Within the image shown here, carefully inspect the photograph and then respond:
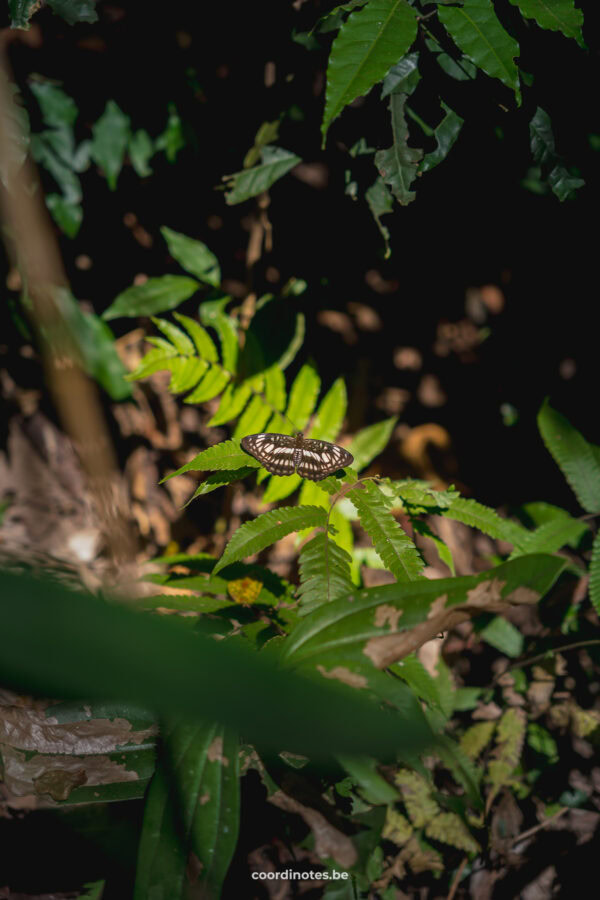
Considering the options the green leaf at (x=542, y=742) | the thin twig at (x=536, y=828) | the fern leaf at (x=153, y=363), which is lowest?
the thin twig at (x=536, y=828)

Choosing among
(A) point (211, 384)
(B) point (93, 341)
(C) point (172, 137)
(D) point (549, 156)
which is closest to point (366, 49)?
(D) point (549, 156)

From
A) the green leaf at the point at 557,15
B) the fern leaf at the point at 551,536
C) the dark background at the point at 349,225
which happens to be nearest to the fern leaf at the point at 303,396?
the dark background at the point at 349,225

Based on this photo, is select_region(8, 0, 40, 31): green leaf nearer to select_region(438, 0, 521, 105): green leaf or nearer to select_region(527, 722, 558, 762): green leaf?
select_region(438, 0, 521, 105): green leaf

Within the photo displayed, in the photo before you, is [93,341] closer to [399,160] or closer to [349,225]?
[349,225]

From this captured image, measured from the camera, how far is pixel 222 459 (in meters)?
1.21

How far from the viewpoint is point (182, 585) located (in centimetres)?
150

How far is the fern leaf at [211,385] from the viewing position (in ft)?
5.99

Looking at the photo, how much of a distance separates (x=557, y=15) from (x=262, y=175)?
0.93 meters

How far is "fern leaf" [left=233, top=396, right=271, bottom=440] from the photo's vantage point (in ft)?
6.06

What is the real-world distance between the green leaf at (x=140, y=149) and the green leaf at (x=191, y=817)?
7.00 ft

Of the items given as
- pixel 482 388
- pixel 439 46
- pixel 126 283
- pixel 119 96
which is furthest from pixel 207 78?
pixel 482 388

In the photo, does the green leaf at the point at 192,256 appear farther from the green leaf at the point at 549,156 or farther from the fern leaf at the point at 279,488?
the green leaf at the point at 549,156

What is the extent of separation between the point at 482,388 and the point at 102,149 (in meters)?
1.90

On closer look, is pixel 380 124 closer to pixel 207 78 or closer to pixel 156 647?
pixel 207 78
